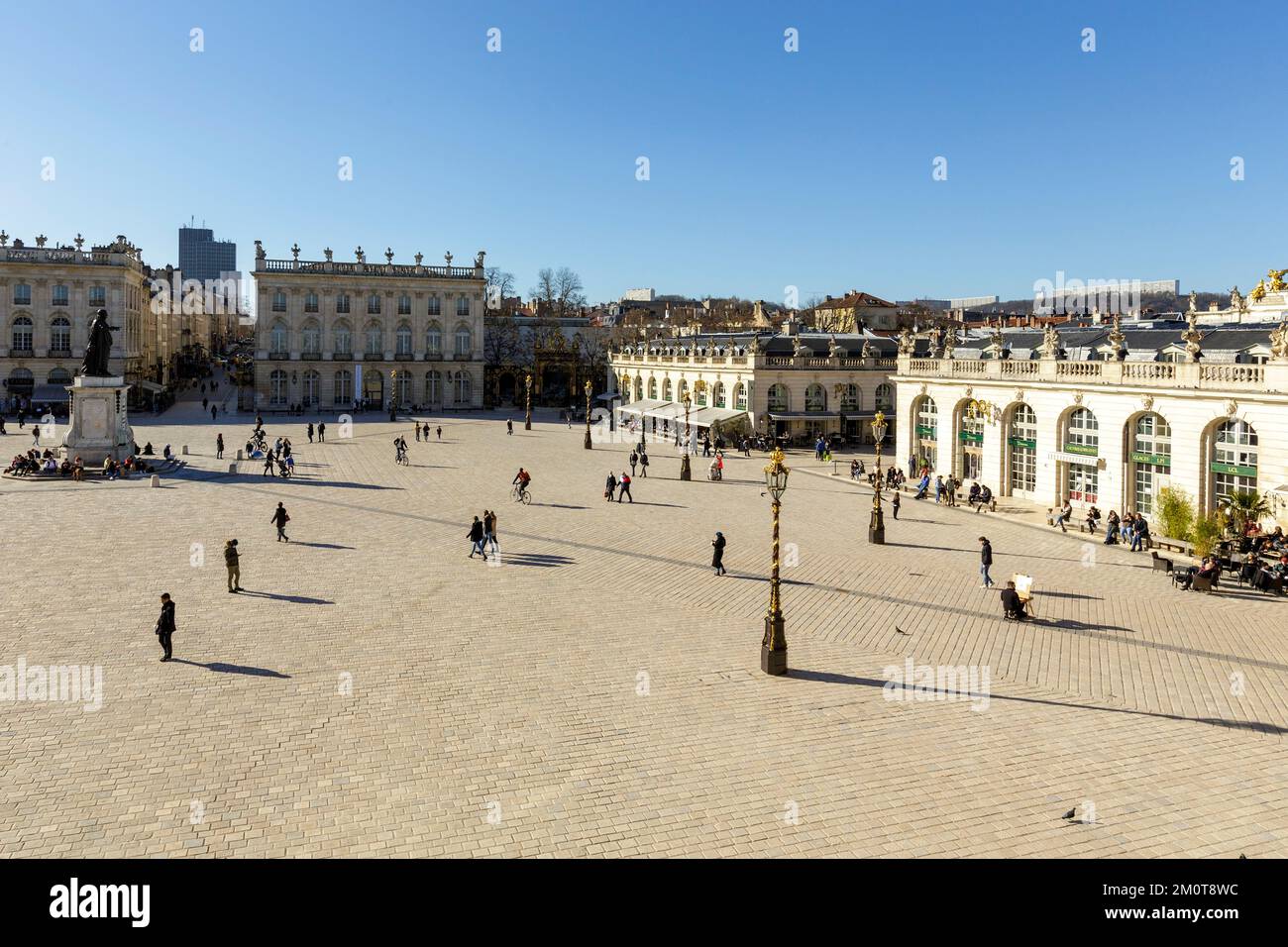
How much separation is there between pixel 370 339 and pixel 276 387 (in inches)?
358

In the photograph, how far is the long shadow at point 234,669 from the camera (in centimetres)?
1547

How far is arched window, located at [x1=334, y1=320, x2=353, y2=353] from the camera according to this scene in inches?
3356

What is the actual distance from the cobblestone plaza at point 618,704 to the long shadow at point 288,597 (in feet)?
0.41

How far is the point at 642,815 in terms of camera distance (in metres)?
10.9

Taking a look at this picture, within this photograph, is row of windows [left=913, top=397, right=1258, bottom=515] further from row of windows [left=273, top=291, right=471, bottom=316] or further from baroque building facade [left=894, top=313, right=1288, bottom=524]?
row of windows [left=273, top=291, right=471, bottom=316]

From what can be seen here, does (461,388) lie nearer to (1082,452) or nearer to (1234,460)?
(1082,452)

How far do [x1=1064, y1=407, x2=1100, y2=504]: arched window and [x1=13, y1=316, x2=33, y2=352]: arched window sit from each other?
7736 centimetres

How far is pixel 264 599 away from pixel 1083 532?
2428 cm

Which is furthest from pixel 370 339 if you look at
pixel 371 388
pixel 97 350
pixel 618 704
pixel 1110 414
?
pixel 618 704

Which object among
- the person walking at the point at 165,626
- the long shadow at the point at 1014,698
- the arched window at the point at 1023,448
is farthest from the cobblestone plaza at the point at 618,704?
the arched window at the point at 1023,448

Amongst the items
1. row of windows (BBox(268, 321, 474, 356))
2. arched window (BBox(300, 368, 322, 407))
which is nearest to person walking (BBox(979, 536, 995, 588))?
row of windows (BBox(268, 321, 474, 356))

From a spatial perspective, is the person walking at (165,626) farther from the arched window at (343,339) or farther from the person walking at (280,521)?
the arched window at (343,339)

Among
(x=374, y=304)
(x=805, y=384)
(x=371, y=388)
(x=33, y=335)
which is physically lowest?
(x=805, y=384)

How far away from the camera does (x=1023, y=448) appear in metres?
37.3
